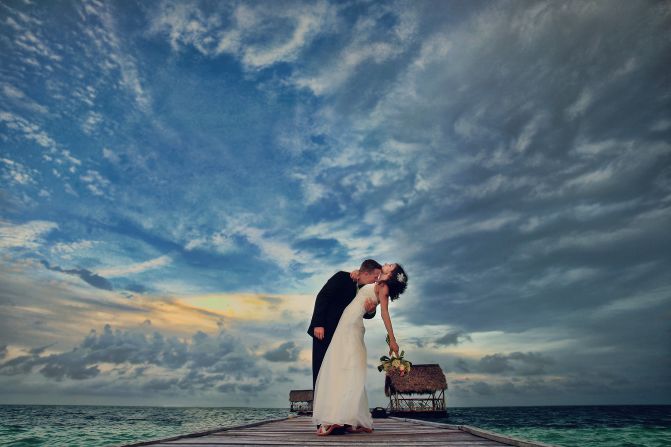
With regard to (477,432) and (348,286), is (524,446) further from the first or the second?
(348,286)

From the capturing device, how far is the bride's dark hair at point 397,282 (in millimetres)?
5012

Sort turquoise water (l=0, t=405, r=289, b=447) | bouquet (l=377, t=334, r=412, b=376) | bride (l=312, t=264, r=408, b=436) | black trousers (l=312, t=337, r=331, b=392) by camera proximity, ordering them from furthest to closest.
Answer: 1. turquoise water (l=0, t=405, r=289, b=447)
2. black trousers (l=312, t=337, r=331, b=392)
3. bouquet (l=377, t=334, r=412, b=376)
4. bride (l=312, t=264, r=408, b=436)

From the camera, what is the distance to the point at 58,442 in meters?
24.4

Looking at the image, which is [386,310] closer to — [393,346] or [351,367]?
[393,346]

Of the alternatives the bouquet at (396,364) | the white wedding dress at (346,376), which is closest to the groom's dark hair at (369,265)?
the white wedding dress at (346,376)

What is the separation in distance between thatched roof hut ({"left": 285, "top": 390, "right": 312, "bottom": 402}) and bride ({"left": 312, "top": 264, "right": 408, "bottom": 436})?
43.1 meters

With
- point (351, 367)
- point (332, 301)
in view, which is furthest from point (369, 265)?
point (351, 367)

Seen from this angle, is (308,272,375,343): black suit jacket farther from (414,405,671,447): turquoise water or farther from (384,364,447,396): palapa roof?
(384,364,447,396): palapa roof

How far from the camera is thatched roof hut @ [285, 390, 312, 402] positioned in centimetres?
4512

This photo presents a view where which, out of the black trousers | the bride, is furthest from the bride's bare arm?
the black trousers

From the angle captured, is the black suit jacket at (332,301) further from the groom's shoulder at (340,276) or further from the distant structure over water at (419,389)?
the distant structure over water at (419,389)

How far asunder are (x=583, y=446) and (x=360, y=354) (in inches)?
1122

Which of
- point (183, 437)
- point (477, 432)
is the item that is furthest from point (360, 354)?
point (183, 437)

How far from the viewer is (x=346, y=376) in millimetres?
4770
